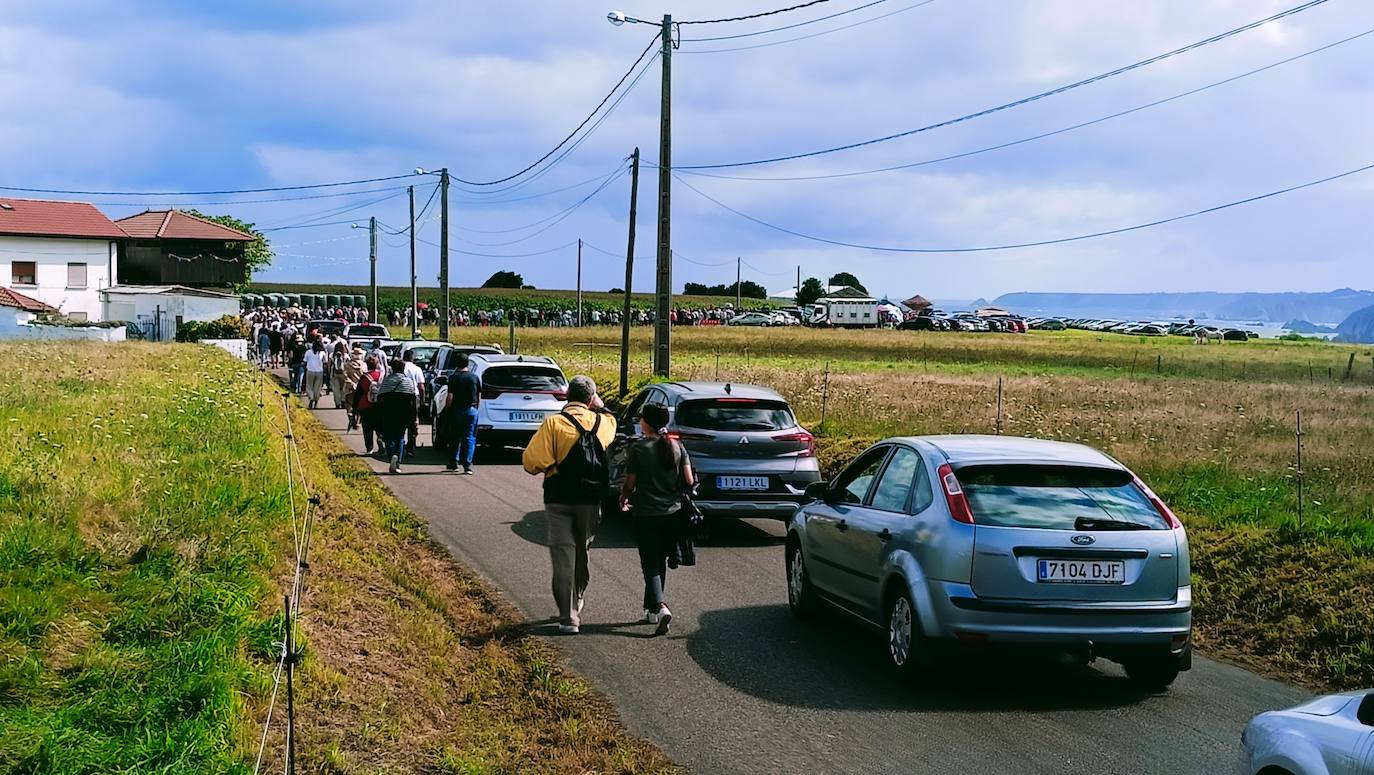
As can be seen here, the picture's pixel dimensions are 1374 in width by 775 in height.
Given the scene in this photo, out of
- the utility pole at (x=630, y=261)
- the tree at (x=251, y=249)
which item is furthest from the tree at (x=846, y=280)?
the utility pole at (x=630, y=261)

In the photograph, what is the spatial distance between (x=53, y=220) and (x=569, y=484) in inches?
3091

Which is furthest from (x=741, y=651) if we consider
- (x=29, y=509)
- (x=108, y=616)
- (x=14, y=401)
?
(x=14, y=401)

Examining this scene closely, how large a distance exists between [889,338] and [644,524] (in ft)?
224

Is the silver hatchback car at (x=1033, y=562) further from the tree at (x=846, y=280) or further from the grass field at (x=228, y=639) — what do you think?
the tree at (x=846, y=280)

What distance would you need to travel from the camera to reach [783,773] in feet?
20.4

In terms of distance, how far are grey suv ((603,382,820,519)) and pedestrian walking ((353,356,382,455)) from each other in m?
7.56

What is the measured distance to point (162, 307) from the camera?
7038cm

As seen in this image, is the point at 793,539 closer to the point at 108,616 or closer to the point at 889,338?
the point at 108,616

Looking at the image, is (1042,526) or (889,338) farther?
(889,338)

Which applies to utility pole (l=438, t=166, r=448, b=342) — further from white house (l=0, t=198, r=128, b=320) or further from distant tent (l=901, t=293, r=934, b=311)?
distant tent (l=901, t=293, r=934, b=311)

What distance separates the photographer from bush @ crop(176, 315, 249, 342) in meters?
63.1

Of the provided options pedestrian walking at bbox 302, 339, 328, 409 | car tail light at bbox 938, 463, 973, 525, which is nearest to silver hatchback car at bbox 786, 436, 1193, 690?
car tail light at bbox 938, 463, 973, 525

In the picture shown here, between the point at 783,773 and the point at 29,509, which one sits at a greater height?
the point at 29,509

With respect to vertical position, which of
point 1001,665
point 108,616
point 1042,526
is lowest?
point 1001,665
